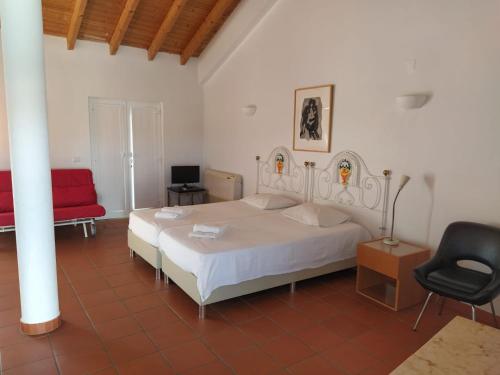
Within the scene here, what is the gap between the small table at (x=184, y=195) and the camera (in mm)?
6359

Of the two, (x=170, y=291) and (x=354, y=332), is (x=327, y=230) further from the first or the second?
(x=170, y=291)

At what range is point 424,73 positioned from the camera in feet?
11.1

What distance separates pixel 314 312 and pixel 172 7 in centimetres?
425

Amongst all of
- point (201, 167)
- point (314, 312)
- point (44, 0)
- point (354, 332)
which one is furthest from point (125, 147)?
point (354, 332)

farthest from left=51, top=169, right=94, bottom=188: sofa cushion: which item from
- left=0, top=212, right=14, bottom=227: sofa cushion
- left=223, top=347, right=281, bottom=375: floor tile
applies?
left=223, top=347, right=281, bottom=375: floor tile

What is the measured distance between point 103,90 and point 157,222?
10.2 ft

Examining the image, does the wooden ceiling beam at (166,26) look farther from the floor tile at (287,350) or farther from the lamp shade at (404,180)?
the floor tile at (287,350)

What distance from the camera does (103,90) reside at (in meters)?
5.99

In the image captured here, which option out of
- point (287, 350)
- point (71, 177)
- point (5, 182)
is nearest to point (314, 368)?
point (287, 350)

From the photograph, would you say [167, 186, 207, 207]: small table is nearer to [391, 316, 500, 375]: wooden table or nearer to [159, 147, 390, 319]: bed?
[159, 147, 390, 319]: bed

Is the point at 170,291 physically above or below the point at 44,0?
below

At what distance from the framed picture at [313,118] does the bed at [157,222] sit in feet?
3.21

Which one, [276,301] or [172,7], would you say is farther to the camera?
[172,7]

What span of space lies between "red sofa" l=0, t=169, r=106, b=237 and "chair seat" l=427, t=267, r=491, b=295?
167 inches
